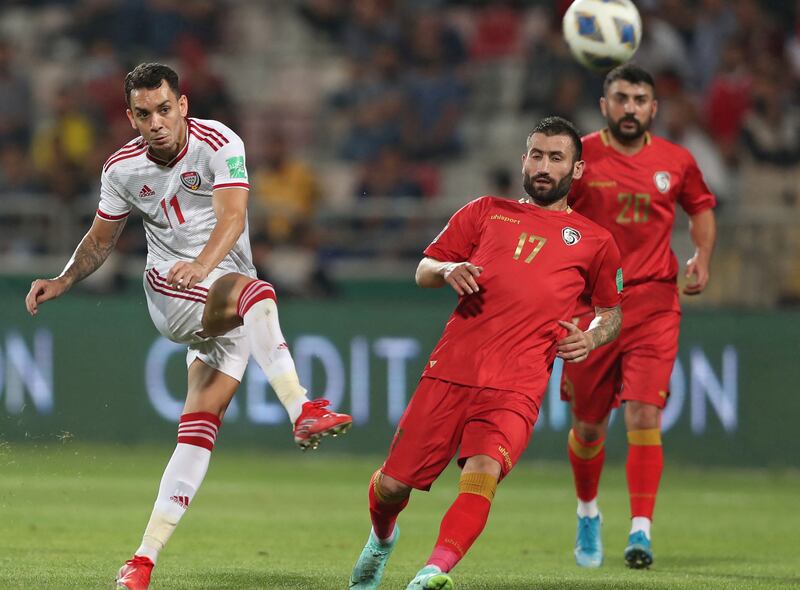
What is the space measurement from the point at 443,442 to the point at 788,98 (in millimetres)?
10781

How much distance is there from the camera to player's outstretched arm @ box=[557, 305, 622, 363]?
6.34 meters

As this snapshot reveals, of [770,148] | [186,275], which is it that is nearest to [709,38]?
[770,148]

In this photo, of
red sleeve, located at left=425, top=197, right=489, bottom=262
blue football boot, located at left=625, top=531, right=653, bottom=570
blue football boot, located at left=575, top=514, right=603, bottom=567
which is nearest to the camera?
red sleeve, located at left=425, top=197, right=489, bottom=262

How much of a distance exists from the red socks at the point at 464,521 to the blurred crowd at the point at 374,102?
27.4 ft

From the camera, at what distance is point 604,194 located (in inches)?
338

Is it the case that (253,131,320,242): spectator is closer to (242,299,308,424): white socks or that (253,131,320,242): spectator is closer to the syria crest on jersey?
the syria crest on jersey

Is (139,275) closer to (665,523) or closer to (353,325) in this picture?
(353,325)

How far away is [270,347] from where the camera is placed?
263 inches

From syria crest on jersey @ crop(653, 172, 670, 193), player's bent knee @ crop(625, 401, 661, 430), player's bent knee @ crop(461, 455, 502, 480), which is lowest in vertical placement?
player's bent knee @ crop(625, 401, 661, 430)

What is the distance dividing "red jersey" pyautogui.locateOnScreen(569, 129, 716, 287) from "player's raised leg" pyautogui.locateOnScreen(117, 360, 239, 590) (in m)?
2.60

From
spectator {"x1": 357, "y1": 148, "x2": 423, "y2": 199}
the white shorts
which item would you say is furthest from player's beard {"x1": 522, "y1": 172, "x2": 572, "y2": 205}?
spectator {"x1": 357, "y1": 148, "x2": 423, "y2": 199}

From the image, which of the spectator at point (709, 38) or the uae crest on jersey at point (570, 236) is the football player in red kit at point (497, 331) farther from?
the spectator at point (709, 38)

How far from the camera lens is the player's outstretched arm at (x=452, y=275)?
20.7 ft

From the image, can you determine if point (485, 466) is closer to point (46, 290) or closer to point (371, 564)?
point (371, 564)
